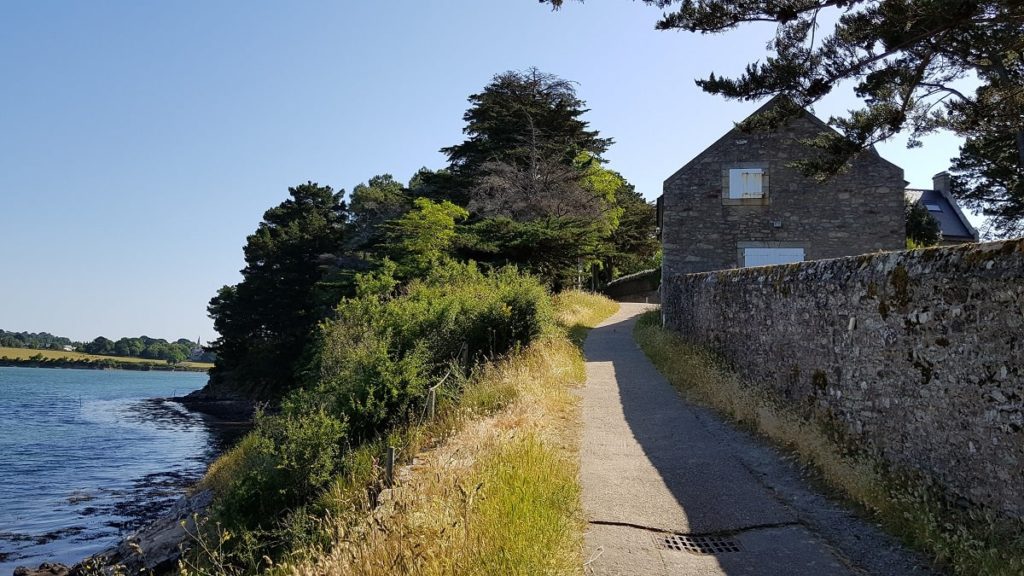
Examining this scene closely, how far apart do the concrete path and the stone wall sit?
0.84 meters

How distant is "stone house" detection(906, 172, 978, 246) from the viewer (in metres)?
35.6

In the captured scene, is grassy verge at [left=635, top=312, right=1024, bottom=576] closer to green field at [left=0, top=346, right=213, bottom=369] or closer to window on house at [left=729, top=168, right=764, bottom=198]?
window on house at [left=729, top=168, right=764, bottom=198]

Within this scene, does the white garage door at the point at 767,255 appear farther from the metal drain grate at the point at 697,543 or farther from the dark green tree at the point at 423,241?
the metal drain grate at the point at 697,543

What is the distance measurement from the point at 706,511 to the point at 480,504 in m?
2.44

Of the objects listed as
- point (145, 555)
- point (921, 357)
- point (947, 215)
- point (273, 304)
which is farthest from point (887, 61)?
point (273, 304)

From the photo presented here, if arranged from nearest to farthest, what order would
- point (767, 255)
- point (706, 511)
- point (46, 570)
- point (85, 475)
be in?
point (706, 511) < point (46, 570) < point (767, 255) < point (85, 475)

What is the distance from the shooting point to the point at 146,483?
21.5 m

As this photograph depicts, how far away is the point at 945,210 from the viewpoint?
1502 inches

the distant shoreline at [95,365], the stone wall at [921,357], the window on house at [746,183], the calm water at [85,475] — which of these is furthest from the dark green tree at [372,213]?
the distant shoreline at [95,365]

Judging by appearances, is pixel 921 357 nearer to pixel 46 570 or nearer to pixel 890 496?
pixel 890 496

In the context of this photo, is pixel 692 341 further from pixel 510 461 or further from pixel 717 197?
pixel 510 461

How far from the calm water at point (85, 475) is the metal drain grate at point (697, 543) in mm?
14005

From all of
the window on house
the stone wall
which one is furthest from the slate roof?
the stone wall

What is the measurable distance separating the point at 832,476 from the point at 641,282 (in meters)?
42.1
